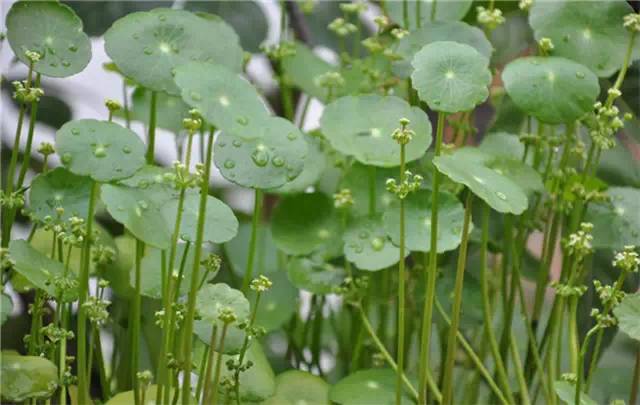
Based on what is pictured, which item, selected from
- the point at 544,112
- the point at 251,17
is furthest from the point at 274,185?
the point at 251,17

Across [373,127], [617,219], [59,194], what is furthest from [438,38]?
[59,194]

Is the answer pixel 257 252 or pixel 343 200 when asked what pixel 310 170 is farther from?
pixel 257 252

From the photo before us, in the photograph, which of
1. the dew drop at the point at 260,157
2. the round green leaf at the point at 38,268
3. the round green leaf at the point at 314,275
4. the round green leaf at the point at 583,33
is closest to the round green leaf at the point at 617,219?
the round green leaf at the point at 583,33

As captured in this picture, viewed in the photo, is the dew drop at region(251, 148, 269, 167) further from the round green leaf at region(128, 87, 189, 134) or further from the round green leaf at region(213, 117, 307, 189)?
the round green leaf at region(128, 87, 189, 134)

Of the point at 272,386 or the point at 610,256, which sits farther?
the point at 610,256

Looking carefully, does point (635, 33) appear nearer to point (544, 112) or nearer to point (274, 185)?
point (544, 112)

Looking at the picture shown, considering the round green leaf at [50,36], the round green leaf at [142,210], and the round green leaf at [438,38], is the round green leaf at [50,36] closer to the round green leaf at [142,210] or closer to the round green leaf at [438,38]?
the round green leaf at [142,210]
